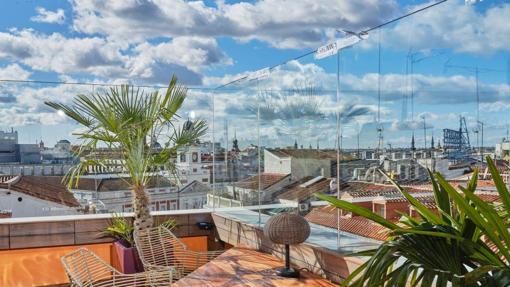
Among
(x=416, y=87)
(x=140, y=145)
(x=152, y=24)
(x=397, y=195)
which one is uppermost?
(x=152, y=24)

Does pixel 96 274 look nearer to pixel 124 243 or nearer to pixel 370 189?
pixel 124 243

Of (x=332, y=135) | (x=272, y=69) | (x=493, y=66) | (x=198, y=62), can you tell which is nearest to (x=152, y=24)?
(x=198, y=62)

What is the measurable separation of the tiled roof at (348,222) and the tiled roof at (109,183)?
2.18 m

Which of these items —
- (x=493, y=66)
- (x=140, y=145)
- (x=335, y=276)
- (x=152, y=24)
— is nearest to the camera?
(x=493, y=66)

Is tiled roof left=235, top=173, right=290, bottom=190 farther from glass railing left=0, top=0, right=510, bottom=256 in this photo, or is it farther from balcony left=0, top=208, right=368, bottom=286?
balcony left=0, top=208, right=368, bottom=286

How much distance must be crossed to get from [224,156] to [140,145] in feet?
3.94

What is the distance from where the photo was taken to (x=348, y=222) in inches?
142

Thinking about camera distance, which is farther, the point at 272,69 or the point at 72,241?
the point at 72,241

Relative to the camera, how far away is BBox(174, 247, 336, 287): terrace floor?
3.60 meters

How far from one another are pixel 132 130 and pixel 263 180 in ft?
5.04

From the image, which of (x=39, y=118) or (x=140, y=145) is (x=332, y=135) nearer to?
(x=140, y=145)

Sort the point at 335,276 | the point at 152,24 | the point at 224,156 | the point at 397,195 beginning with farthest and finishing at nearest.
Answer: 1. the point at 152,24
2. the point at 224,156
3. the point at 335,276
4. the point at 397,195

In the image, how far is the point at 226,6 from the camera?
7.63m

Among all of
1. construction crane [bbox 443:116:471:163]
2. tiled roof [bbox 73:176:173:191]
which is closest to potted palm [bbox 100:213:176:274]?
tiled roof [bbox 73:176:173:191]
